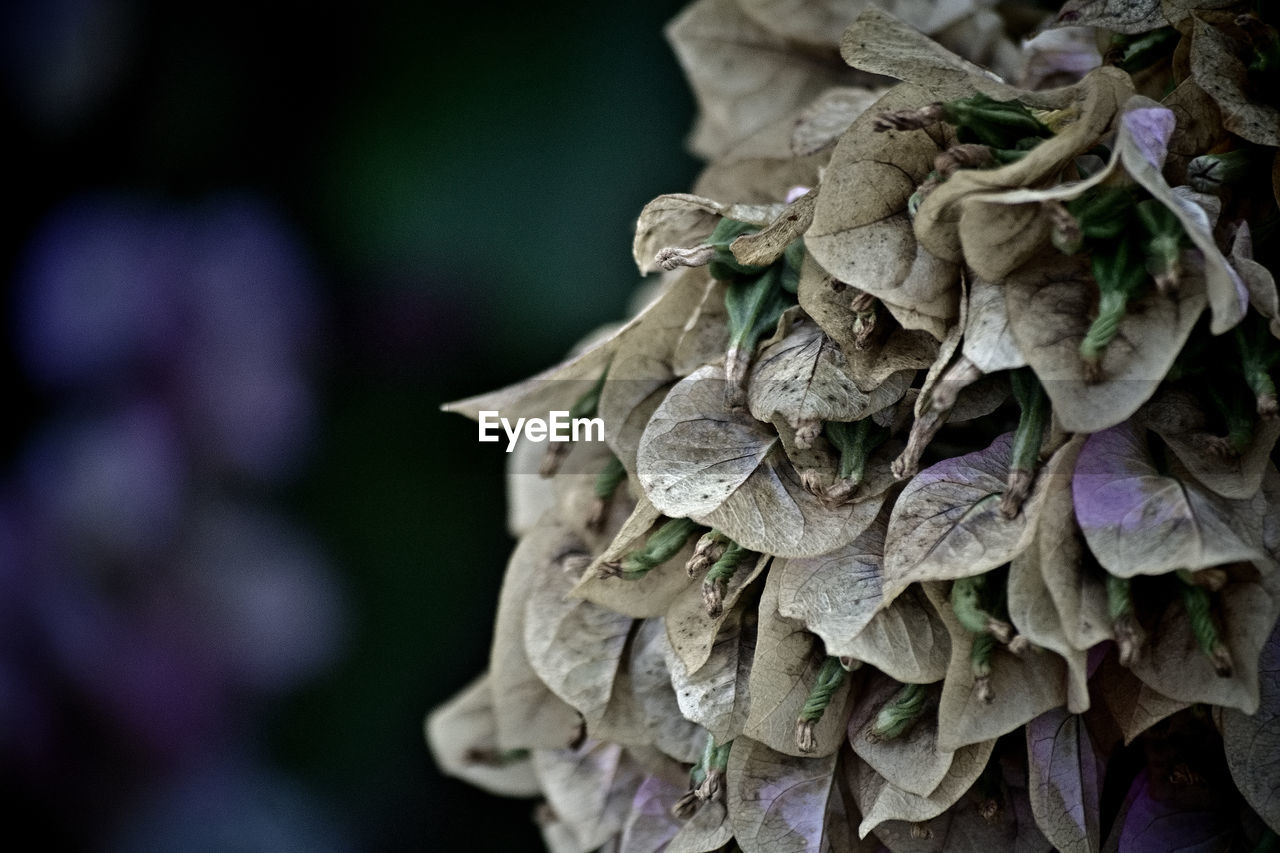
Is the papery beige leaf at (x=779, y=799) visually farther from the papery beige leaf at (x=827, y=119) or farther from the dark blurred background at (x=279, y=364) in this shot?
the dark blurred background at (x=279, y=364)

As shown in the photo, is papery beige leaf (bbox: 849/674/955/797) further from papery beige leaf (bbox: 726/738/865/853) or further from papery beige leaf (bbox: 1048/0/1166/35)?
papery beige leaf (bbox: 1048/0/1166/35)

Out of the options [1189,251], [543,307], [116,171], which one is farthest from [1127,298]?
[116,171]

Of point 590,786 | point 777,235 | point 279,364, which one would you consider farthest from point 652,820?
point 279,364

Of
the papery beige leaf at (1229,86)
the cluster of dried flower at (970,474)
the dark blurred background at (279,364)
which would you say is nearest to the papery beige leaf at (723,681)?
the cluster of dried flower at (970,474)

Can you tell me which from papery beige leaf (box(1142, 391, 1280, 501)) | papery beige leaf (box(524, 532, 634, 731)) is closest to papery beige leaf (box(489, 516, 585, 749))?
papery beige leaf (box(524, 532, 634, 731))

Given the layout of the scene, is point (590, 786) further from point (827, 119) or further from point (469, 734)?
point (827, 119)

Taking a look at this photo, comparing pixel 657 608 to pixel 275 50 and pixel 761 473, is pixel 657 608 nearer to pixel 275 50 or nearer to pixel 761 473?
pixel 761 473
